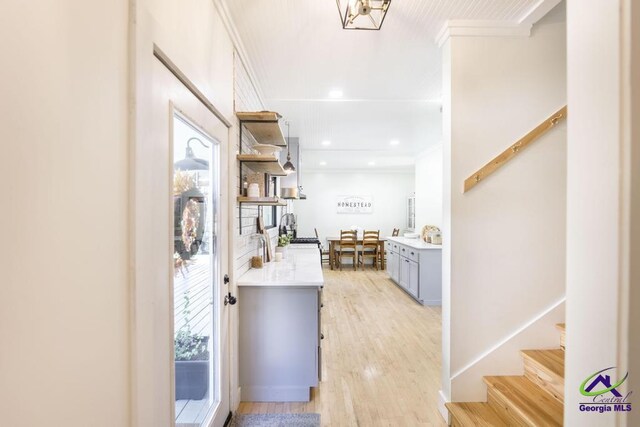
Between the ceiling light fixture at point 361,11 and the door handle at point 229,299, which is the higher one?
the ceiling light fixture at point 361,11

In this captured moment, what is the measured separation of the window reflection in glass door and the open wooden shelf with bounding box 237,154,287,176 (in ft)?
1.59

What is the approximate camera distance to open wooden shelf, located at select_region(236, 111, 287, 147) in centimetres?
226

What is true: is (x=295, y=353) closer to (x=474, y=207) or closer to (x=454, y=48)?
(x=474, y=207)

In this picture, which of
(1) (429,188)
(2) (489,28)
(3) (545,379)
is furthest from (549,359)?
(1) (429,188)

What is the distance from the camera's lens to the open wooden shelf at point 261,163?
7.53 feet

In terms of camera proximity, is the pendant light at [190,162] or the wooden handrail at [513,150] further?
the wooden handrail at [513,150]

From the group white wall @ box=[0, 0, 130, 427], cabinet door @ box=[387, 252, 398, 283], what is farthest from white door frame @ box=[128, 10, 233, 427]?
cabinet door @ box=[387, 252, 398, 283]

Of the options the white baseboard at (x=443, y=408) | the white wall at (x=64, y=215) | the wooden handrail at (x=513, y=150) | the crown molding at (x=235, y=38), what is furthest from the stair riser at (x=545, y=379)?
the crown molding at (x=235, y=38)

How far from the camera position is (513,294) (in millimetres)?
2084

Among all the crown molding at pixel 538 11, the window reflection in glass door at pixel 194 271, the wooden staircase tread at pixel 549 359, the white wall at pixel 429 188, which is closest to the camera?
the window reflection in glass door at pixel 194 271

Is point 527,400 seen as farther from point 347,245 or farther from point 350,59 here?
point 347,245

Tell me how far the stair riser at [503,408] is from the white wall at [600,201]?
31.9 inches

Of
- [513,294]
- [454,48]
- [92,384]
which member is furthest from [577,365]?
[454,48]

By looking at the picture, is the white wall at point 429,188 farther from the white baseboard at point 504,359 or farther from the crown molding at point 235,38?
the crown molding at point 235,38
